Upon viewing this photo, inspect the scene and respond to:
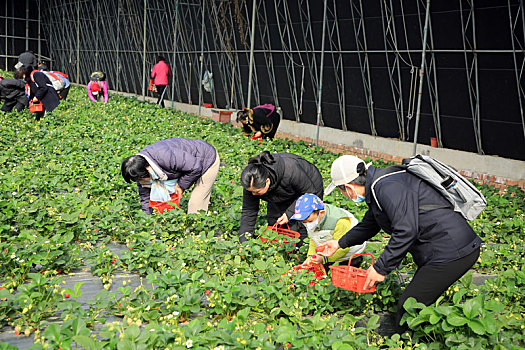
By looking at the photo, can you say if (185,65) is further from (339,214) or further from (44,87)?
(339,214)

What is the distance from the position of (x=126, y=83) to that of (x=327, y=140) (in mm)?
14627

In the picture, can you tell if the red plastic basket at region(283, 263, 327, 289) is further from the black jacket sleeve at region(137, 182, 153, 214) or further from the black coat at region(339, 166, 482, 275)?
the black jacket sleeve at region(137, 182, 153, 214)

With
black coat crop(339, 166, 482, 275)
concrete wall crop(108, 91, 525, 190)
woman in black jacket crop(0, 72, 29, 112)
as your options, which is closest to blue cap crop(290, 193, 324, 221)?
black coat crop(339, 166, 482, 275)

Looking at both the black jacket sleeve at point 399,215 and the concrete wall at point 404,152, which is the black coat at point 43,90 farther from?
the black jacket sleeve at point 399,215

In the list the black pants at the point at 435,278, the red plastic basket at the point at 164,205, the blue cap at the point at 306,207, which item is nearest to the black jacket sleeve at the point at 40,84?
the red plastic basket at the point at 164,205

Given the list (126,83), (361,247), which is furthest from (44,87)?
(126,83)

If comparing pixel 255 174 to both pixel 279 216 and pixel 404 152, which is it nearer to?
pixel 279 216

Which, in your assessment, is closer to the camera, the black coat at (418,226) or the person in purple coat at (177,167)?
the black coat at (418,226)

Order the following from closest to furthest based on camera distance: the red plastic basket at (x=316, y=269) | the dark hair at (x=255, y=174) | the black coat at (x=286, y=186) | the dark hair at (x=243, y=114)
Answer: the red plastic basket at (x=316, y=269) → the dark hair at (x=255, y=174) → the black coat at (x=286, y=186) → the dark hair at (x=243, y=114)

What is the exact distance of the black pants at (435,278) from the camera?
125 inches

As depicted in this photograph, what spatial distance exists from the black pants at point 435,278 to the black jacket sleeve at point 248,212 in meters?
1.79

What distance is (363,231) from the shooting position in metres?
3.60

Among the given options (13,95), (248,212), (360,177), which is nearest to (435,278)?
(360,177)

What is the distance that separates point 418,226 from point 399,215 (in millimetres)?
161
